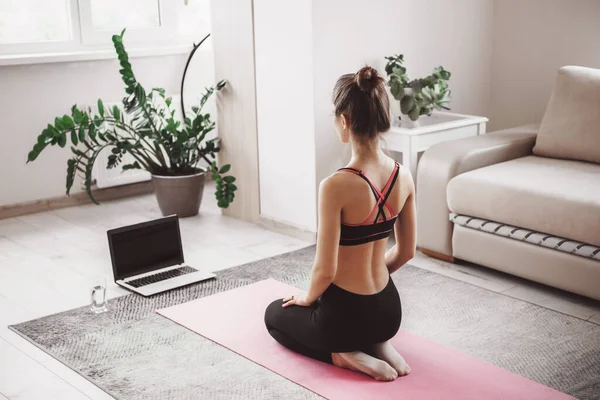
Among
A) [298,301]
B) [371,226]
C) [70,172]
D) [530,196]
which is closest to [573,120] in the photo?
[530,196]

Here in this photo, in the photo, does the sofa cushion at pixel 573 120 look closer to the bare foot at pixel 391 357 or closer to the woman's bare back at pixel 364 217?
the woman's bare back at pixel 364 217

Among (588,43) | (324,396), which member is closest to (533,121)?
(588,43)

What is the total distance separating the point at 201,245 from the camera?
3.91 meters

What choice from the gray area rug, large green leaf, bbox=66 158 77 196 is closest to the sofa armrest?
the gray area rug

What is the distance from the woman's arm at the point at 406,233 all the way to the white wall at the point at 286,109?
1.26 m

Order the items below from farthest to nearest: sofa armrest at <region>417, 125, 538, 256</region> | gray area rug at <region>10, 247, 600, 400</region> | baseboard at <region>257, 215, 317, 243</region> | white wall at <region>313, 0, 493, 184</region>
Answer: baseboard at <region>257, 215, 317, 243</region>
white wall at <region>313, 0, 493, 184</region>
sofa armrest at <region>417, 125, 538, 256</region>
gray area rug at <region>10, 247, 600, 400</region>

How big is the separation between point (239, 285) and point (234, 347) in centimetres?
63

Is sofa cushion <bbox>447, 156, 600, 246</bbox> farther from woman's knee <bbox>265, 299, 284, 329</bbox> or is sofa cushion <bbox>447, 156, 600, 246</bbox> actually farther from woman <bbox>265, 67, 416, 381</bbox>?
woman's knee <bbox>265, 299, 284, 329</bbox>

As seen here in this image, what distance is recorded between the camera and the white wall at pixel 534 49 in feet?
13.8

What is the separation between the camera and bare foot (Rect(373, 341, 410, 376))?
2.48 metres

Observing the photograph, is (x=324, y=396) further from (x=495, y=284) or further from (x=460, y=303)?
(x=495, y=284)

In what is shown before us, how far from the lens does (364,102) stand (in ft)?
7.73

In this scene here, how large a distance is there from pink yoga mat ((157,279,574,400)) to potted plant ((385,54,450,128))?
50.2 inches

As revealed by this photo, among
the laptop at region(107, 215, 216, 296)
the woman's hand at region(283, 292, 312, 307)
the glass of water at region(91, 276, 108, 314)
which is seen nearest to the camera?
the woman's hand at region(283, 292, 312, 307)
